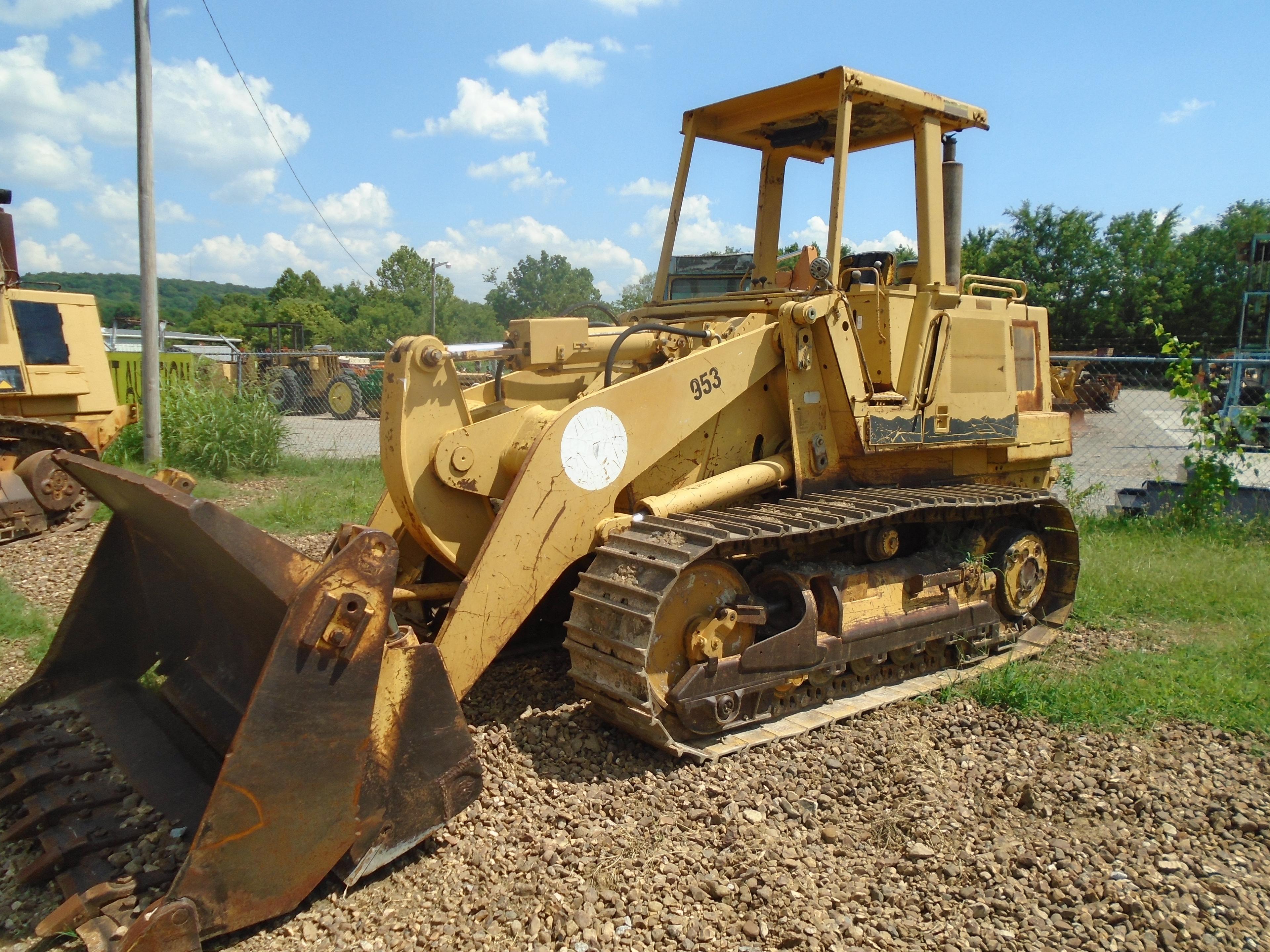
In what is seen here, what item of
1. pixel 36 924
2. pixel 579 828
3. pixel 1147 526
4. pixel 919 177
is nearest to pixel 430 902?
pixel 579 828

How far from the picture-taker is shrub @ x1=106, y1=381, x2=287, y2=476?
12.1m

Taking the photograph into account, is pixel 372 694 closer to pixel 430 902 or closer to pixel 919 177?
pixel 430 902

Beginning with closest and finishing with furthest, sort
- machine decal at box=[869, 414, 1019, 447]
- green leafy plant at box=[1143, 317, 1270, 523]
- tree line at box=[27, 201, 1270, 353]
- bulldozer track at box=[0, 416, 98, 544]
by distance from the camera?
machine decal at box=[869, 414, 1019, 447] → green leafy plant at box=[1143, 317, 1270, 523] → bulldozer track at box=[0, 416, 98, 544] → tree line at box=[27, 201, 1270, 353]

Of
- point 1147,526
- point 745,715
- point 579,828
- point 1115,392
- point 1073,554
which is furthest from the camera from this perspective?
point 1115,392

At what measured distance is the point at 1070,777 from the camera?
4078 millimetres

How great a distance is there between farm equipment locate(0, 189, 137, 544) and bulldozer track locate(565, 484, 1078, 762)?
6.95 metres

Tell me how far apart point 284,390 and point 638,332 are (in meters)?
14.7

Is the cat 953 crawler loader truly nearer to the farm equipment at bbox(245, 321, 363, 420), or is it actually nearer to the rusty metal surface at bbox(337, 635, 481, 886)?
the rusty metal surface at bbox(337, 635, 481, 886)

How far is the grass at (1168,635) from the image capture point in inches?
189

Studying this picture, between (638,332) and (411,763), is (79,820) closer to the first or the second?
(411,763)

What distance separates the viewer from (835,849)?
3.54 metres

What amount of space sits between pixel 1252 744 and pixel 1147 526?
519 centimetres

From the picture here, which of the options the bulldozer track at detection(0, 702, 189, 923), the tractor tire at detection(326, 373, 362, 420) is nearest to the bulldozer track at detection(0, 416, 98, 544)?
the bulldozer track at detection(0, 702, 189, 923)

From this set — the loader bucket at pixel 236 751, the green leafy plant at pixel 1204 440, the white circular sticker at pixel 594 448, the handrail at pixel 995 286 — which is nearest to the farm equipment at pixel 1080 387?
the handrail at pixel 995 286
